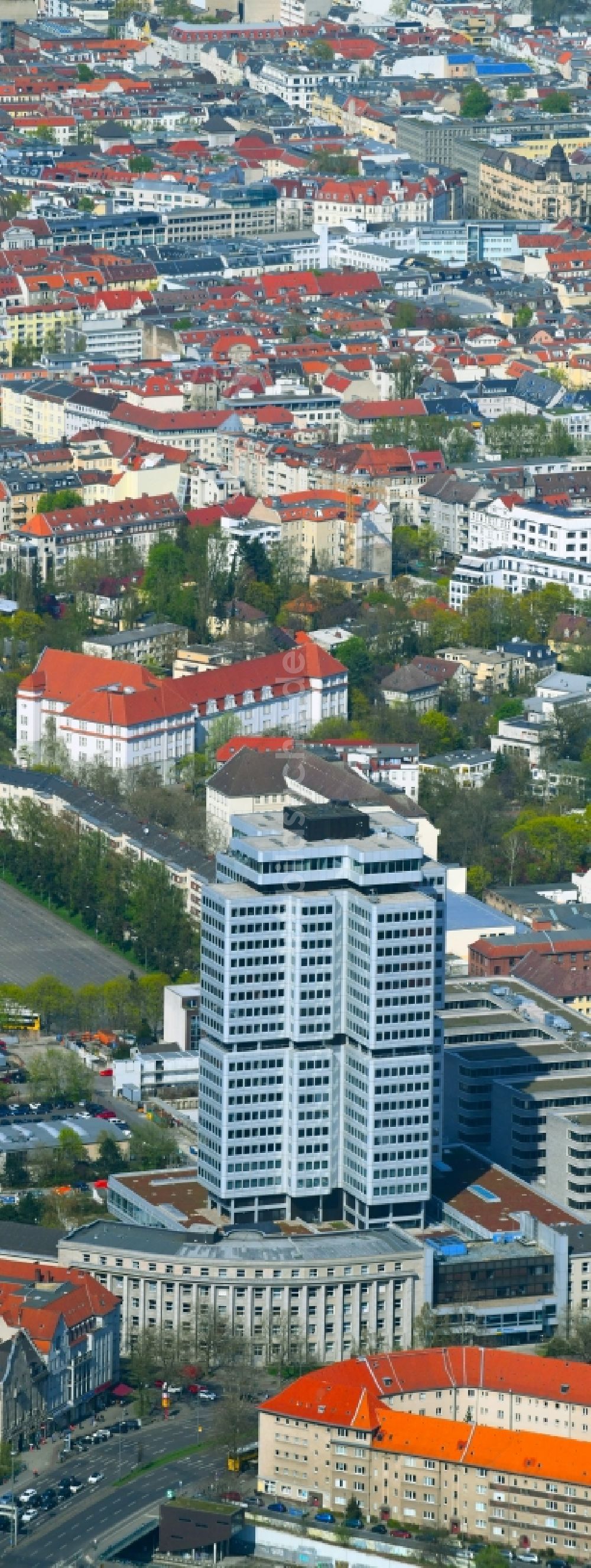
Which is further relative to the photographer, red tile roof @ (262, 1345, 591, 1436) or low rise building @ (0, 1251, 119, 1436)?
low rise building @ (0, 1251, 119, 1436)

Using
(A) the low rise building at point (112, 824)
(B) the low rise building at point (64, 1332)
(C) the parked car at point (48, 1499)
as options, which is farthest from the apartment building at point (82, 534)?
(C) the parked car at point (48, 1499)

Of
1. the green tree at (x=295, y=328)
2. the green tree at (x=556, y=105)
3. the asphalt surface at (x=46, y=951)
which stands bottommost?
the asphalt surface at (x=46, y=951)

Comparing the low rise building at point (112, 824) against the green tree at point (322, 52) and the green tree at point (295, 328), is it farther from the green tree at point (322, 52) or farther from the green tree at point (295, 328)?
the green tree at point (322, 52)

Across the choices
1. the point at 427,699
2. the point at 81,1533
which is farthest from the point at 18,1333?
the point at 427,699

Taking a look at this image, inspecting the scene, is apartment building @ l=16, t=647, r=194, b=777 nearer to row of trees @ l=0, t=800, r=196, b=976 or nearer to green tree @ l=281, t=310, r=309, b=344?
row of trees @ l=0, t=800, r=196, b=976

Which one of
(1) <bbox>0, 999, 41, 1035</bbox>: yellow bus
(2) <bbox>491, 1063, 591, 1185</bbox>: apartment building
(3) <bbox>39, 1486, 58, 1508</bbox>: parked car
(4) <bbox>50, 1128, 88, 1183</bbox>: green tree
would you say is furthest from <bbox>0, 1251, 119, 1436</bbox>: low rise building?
(1) <bbox>0, 999, 41, 1035</bbox>: yellow bus

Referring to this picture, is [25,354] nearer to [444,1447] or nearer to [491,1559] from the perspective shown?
[444,1447]
